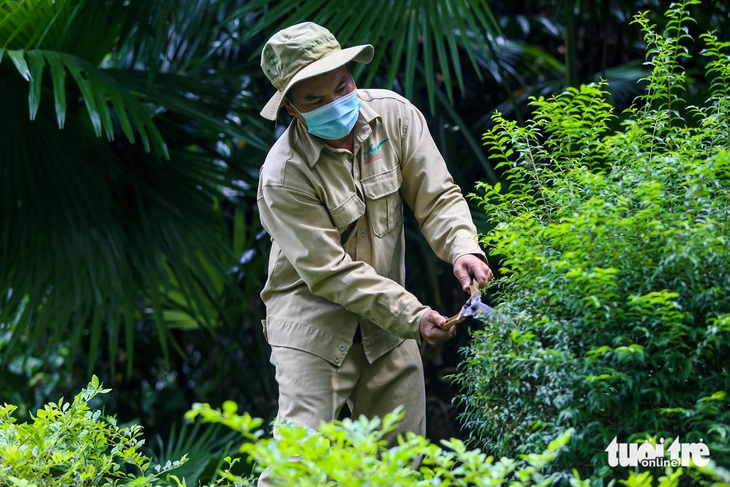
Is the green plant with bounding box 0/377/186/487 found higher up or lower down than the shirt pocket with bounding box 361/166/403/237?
lower down

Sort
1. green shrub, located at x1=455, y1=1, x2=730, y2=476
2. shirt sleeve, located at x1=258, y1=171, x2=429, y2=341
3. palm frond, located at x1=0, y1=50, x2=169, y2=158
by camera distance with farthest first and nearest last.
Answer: palm frond, located at x1=0, y1=50, x2=169, y2=158 → shirt sleeve, located at x1=258, y1=171, x2=429, y2=341 → green shrub, located at x1=455, y1=1, x2=730, y2=476

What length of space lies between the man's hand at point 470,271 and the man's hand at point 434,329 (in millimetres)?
106

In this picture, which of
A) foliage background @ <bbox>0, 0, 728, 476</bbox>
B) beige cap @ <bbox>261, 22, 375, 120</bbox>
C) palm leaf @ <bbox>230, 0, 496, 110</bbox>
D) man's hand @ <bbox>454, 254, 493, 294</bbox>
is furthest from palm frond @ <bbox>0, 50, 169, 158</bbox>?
man's hand @ <bbox>454, 254, 493, 294</bbox>

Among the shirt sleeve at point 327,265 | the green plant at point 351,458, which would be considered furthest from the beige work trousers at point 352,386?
the green plant at point 351,458

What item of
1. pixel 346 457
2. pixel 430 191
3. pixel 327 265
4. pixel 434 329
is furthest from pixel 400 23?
pixel 346 457

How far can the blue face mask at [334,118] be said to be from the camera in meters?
2.54

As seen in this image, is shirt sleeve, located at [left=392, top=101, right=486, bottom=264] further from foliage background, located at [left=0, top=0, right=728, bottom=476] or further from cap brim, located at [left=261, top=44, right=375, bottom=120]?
foliage background, located at [left=0, top=0, right=728, bottom=476]

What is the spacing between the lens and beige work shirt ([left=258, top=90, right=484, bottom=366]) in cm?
254

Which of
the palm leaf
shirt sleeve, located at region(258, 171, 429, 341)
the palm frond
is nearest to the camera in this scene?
shirt sleeve, located at region(258, 171, 429, 341)

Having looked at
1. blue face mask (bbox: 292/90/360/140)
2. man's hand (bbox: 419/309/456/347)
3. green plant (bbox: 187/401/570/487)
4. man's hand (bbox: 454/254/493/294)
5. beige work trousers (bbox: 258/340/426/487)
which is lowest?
beige work trousers (bbox: 258/340/426/487)

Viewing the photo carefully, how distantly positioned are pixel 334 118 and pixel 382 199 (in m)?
0.27

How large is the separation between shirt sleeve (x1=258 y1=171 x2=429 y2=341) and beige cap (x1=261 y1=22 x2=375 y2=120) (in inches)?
10.1

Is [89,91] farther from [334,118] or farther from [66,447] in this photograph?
[66,447]

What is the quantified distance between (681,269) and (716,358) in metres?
0.19
